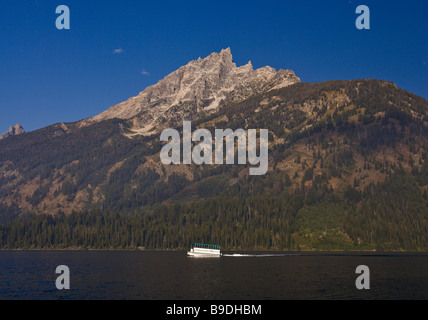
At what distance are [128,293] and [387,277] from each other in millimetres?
83529

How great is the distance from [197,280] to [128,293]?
3126 cm

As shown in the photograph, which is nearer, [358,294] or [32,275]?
[358,294]

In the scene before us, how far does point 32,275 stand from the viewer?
14425cm

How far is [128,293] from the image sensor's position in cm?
10606

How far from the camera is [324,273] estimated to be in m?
151
